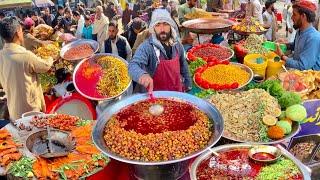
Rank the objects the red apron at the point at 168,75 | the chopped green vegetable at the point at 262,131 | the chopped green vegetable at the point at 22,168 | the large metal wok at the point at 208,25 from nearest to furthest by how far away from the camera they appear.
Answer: the chopped green vegetable at the point at 22,168
the chopped green vegetable at the point at 262,131
the red apron at the point at 168,75
the large metal wok at the point at 208,25

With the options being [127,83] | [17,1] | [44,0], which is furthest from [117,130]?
[44,0]

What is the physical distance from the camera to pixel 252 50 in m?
4.91

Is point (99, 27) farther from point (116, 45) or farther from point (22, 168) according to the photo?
point (22, 168)

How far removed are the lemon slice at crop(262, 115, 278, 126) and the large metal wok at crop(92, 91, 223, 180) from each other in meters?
0.55

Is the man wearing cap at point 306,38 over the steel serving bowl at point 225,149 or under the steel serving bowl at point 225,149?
over

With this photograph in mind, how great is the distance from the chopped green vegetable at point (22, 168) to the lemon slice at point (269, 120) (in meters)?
1.87

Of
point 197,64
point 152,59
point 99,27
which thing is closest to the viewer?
point 152,59

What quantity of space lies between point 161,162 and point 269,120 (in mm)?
1194

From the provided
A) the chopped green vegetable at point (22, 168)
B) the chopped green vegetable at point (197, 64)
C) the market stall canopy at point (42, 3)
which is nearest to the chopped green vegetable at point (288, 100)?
the chopped green vegetable at point (197, 64)

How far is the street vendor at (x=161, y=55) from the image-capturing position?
3.43m

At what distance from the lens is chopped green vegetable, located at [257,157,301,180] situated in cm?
245

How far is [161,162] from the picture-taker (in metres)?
2.20

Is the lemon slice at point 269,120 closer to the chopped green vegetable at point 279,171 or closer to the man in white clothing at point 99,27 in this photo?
the chopped green vegetable at point 279,171

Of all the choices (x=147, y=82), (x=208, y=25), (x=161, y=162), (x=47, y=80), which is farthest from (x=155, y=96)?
(x=208, y=25)
